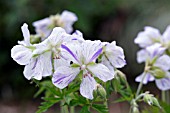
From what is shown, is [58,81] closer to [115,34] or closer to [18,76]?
[18,76]

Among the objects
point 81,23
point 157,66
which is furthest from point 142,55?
point 81,23

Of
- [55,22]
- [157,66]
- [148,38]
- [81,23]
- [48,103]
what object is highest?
[81,23]

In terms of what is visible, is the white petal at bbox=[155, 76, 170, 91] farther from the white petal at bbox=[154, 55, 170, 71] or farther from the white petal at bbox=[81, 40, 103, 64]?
the white petal at bbox=[81, 40, 103, 64]

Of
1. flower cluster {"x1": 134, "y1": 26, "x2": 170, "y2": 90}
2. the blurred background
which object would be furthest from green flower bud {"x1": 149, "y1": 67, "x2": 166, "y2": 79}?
the blurred background

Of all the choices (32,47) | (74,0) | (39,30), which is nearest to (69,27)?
(39,30)

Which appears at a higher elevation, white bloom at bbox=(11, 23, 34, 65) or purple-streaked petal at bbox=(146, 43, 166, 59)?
purple-streaked petal at bbox=(146, 43, 166, 59)

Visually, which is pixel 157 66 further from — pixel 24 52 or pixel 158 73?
pixel 24 52
